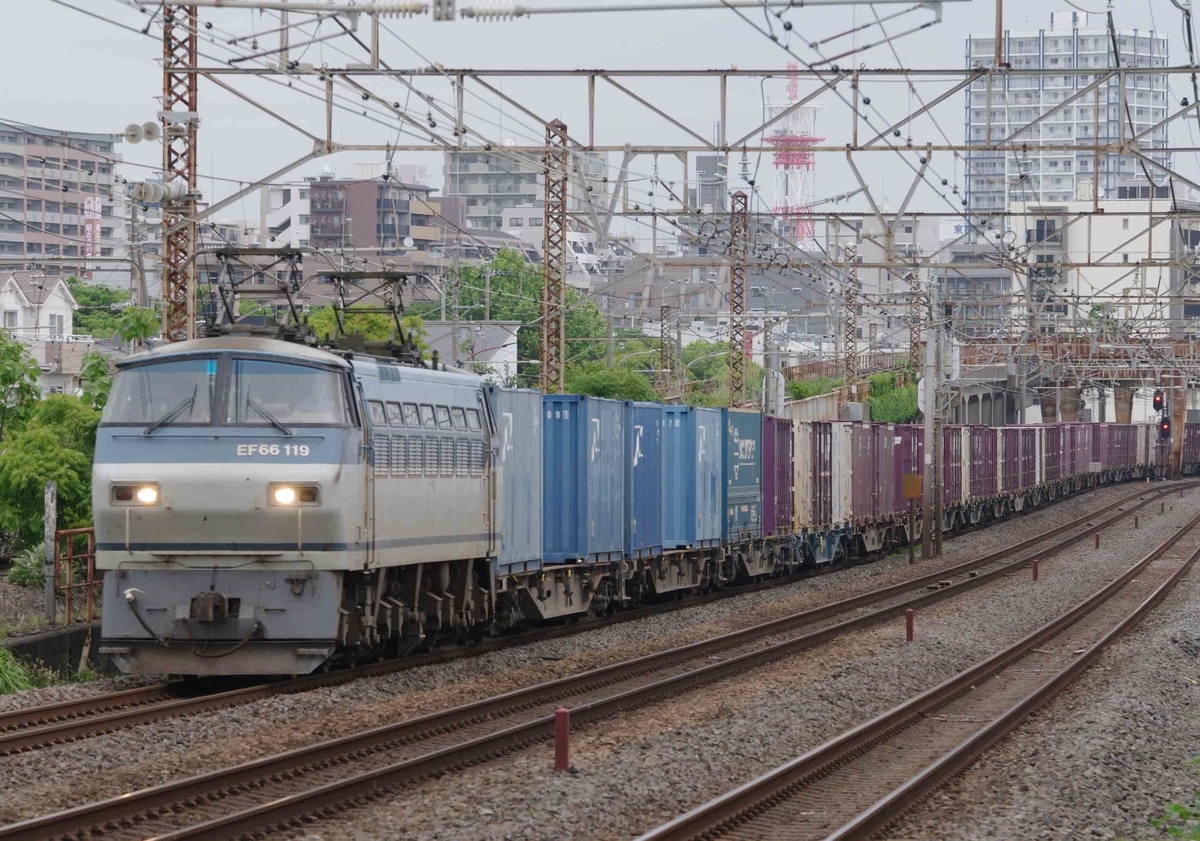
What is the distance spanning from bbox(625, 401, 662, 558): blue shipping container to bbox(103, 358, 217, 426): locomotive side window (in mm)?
10046

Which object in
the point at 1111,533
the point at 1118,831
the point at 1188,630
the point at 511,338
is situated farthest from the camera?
the point at 511,338

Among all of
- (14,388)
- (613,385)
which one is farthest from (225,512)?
(613,385)

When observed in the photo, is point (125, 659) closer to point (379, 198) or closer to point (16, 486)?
point (16, 486)

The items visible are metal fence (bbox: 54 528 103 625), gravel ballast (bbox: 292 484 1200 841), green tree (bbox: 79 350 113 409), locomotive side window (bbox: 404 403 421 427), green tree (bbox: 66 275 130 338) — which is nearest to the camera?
gravel ballast (bbox: 292 484 1200 841)

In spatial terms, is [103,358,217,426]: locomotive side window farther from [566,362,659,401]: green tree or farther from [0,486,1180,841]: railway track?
[566,362,659,401]: green tree

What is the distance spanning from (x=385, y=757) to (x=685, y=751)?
2409 millimetres

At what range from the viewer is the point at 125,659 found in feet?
51.1

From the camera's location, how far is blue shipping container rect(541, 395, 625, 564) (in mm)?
22531

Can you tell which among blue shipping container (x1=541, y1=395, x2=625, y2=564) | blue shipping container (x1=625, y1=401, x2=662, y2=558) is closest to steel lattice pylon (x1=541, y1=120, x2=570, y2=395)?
blue shipping container (x1=625, y1=401, x2=662, y2=558)

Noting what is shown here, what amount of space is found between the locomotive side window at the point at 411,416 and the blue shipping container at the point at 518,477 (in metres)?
2.30

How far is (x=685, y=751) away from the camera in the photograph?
1370cm

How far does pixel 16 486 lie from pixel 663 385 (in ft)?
122

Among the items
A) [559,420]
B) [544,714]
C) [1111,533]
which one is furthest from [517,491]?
[1111,533]

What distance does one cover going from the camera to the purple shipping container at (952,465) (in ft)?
157
